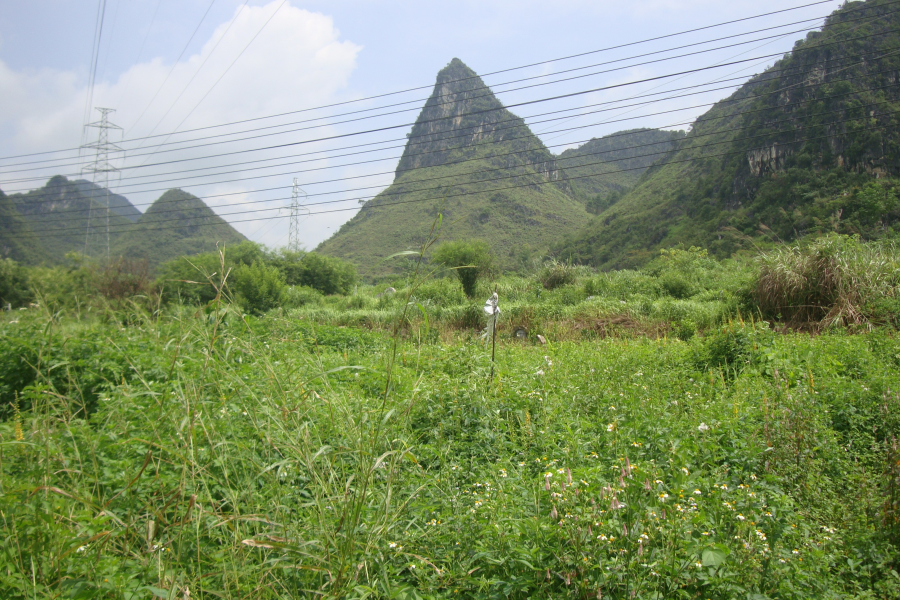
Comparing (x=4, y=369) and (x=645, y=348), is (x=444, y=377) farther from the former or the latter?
(x=4, y=369)

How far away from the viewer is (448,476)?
2535mm

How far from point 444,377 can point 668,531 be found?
2.61 meters

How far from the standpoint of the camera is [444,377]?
4.19 m

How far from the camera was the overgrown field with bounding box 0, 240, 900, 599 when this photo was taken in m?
1.54

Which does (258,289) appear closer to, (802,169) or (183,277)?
(183,277)

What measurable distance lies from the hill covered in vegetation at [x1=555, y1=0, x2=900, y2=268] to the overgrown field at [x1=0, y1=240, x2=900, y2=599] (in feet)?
83.9

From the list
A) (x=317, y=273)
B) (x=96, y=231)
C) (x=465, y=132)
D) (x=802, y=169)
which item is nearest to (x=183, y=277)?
(x=317, y=273)

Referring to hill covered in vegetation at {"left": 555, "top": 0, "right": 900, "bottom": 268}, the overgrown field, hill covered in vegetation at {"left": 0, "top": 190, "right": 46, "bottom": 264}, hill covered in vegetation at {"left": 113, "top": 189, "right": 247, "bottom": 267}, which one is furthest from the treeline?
hill covered in vegetation at {"left": 113, "top": 189, "right": 247, "bottom": 267}

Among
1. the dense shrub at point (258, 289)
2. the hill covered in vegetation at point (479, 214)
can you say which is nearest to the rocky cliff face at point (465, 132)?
the hill covered in vegetation at point (479, 214)

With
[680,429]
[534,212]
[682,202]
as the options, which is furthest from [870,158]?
[680,429]

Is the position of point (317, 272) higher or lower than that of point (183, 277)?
higher

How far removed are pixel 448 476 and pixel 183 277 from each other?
1978cm

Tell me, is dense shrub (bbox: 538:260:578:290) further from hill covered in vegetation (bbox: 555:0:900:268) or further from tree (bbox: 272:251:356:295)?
tree (bbox: 272:251:356:295)

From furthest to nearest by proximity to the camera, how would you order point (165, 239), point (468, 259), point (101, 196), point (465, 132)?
point (465, 132), point (165, 239), point (101, 196), point (468, 259)
